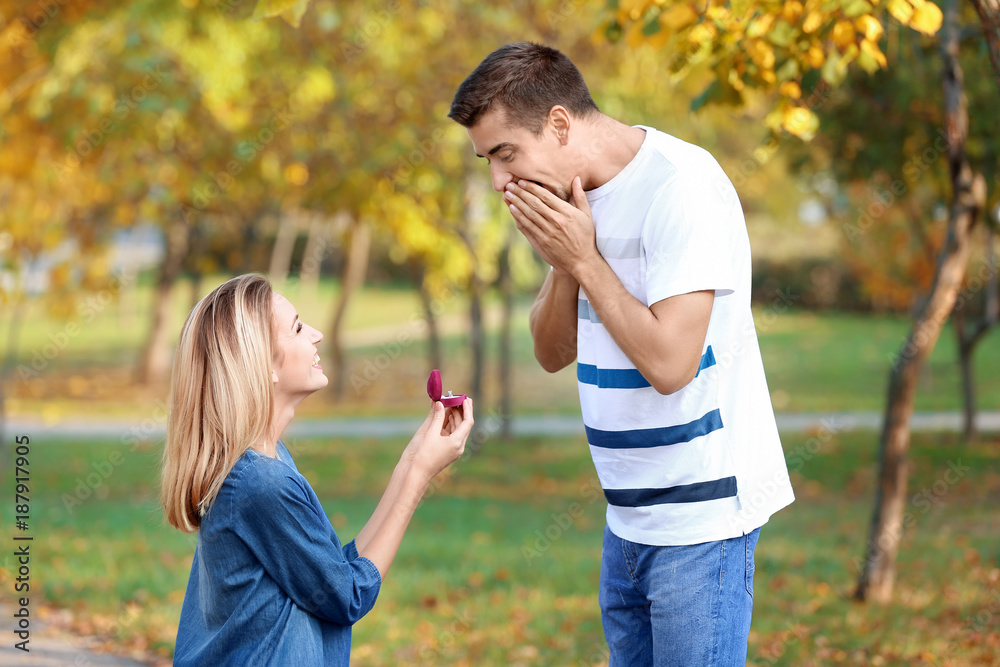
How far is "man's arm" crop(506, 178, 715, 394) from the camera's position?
6.28 ft

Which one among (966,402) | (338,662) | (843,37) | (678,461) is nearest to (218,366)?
(338,662)

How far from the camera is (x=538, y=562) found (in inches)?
255

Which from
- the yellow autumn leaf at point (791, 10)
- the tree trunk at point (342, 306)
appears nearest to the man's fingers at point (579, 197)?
the yellow autumn leaf at point (791, 10)

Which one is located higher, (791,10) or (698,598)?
(791,10)

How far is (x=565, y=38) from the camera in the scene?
10.6 metres

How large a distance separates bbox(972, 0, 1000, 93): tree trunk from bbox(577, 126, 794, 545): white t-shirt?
1.23 metres

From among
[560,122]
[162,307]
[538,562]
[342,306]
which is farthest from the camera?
[162,307]

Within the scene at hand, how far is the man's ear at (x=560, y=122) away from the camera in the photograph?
2109mm

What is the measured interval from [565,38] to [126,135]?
4.89 m

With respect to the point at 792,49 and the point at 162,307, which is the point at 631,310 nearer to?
the point at 792,49

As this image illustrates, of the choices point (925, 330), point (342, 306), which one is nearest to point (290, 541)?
point (925, 330)

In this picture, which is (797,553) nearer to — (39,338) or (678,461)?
(678,461)

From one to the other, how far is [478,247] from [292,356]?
11.8 m

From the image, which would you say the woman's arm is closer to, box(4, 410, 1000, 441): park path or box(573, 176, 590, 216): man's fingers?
box(573, 176, 590, 216): man's fingers
